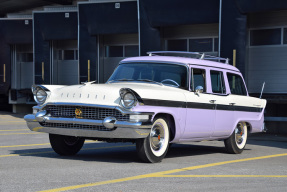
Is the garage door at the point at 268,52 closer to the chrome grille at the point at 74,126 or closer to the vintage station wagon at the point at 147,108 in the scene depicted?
the vintage station wagon at the point at 147,108

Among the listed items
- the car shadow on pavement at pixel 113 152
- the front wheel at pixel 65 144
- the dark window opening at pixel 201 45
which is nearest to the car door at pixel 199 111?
the car shadow on pavement at pixel 113 152

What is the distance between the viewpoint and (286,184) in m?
7.37

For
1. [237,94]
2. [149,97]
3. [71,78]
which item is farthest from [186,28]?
[149,97]

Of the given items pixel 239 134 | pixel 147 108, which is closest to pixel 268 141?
pixel 239 134

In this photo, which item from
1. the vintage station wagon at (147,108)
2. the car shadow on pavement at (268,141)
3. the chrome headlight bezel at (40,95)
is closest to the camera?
the vintage station wagon at (147,108)

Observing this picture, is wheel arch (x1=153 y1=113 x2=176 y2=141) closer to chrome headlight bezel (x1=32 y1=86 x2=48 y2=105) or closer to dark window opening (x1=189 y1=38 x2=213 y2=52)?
chrome headlight bezel (x1=32 y1=86 x2=48 y2=105)

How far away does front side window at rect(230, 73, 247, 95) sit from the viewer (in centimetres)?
1173

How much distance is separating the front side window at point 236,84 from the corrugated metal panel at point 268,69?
33.8 ft

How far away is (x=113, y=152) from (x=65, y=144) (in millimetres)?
1349

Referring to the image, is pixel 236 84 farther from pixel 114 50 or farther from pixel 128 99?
pixel 114 50

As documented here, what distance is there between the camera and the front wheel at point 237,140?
1151cm

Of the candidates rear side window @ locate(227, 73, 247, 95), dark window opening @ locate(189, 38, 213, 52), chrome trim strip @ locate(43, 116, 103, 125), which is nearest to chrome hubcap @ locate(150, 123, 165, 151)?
chrome trim strip @ locate(43, 116, 103, 125)

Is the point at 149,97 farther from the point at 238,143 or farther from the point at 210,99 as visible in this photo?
the point at 238,143

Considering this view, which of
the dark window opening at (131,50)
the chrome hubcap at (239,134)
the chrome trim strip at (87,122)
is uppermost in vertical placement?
the dark window opening at (131,50)
